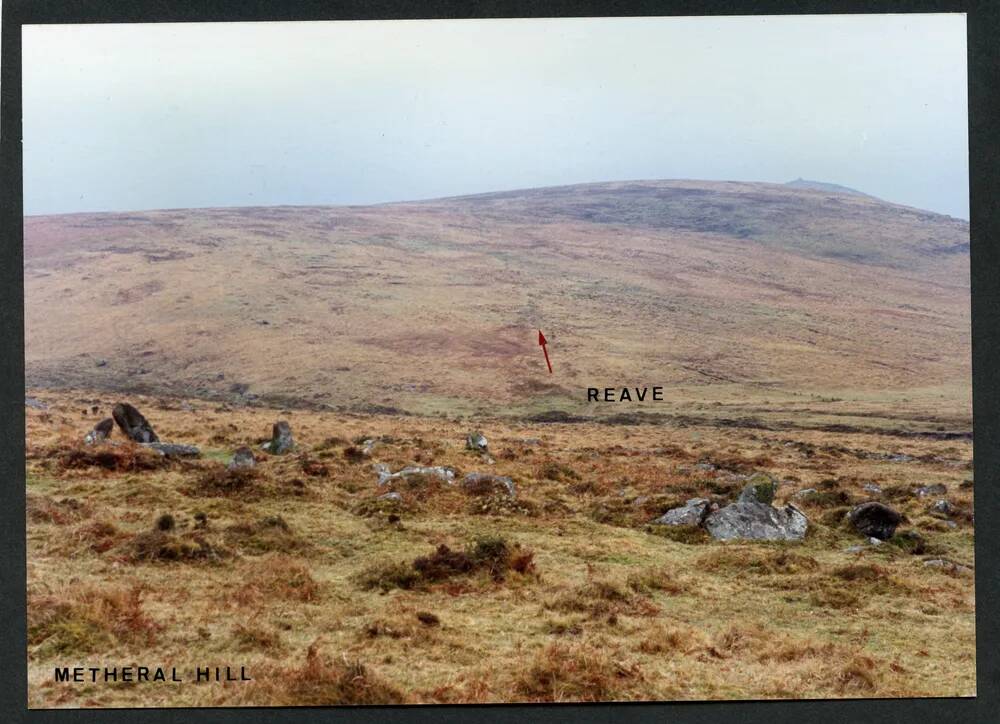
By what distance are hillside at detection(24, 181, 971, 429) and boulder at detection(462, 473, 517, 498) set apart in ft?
3.69

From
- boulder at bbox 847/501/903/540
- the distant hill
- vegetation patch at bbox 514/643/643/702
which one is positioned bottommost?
vegetation patch at bbox 514/643/643/702

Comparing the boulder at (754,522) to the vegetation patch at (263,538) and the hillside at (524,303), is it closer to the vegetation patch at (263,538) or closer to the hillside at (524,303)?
the hillside at (524,303)

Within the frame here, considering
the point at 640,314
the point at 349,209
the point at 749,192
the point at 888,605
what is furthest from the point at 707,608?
the point at 349,209

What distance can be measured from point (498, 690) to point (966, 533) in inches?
256

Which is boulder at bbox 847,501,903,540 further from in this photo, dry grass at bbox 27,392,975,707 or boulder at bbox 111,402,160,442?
boulder at bbox 111,402,160,442

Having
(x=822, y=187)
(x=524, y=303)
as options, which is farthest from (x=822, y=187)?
(x=524, y=303)

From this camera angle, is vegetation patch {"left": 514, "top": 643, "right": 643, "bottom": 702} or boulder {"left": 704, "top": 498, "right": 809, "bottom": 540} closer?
vegetation patch {"left": 514, "top": 643, "right": 643, "bottom": 702}

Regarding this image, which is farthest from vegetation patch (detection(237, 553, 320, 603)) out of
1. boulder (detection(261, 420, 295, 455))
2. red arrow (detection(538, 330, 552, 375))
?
red arrow (detection(538, 330, 552, 375))

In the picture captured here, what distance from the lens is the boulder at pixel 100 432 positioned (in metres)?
10.9

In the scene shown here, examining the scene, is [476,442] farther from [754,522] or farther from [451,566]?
[754,522]

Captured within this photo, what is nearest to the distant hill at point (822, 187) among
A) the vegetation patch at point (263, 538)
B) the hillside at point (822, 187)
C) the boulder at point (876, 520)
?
the hillside at point (822, 187)

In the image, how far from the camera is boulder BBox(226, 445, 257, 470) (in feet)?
36.7

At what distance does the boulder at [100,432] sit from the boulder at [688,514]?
325 inches

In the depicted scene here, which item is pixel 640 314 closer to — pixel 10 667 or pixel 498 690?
pixel 498 690
